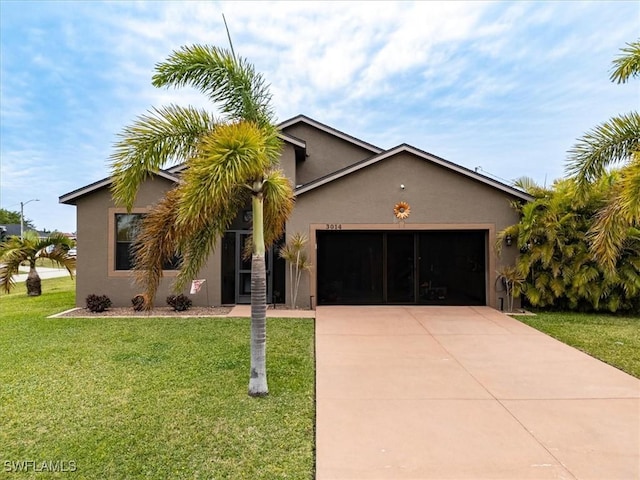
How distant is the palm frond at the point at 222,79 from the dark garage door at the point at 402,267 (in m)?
7.21

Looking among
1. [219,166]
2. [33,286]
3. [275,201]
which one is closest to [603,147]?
[275,201]

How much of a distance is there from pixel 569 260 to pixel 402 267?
183 inches

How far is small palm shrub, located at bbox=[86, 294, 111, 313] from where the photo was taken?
421 inches

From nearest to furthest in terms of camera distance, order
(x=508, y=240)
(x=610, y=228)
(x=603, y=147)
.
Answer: (x=610, y=228), (x=603, y=147), (x=508, y=240)

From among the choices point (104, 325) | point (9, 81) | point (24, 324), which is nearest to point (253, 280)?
point (104, 325)

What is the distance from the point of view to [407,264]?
12164mm

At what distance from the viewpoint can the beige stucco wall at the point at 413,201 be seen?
456 inches

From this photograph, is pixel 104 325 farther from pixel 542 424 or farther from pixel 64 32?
pixel 64 32

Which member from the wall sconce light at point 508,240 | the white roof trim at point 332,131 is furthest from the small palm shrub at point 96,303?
the wall sconce light at point 508,240

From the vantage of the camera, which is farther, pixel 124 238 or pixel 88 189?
pixel 124 238

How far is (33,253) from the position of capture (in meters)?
13.9

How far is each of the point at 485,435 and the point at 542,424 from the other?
0.80 m

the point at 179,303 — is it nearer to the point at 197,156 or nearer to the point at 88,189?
the point at 88,189

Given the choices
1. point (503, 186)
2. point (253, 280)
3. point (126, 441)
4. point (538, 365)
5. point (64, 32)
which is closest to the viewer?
point (126, 441)
